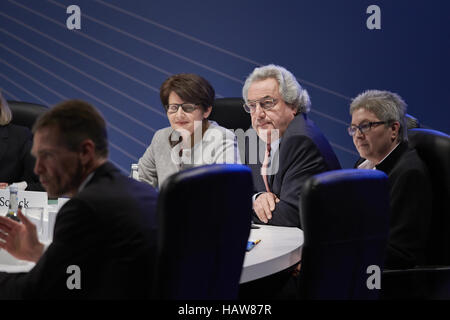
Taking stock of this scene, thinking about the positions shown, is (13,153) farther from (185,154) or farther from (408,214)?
(408,214)

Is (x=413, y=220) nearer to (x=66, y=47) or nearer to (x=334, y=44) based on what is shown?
(x=334, y=44)

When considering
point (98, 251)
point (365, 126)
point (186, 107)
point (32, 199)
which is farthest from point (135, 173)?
point (98, 251)

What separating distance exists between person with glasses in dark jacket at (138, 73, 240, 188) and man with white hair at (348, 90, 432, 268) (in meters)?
0.73

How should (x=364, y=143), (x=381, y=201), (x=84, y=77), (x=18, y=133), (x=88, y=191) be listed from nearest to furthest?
(x=88, y=191)
(x=381, y=201)
(x=364, y=143)
(x=18, y=133)
(x=84, y=77)

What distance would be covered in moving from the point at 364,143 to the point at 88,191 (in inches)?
59.6

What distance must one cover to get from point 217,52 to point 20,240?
2695 millimetres

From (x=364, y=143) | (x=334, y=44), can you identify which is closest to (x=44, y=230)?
(x=364, y=143)

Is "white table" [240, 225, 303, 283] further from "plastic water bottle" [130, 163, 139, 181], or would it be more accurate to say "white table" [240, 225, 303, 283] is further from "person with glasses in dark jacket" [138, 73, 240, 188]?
"plastic water bottle" [130, 163, 139, 181]

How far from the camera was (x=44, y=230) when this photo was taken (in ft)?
7.24

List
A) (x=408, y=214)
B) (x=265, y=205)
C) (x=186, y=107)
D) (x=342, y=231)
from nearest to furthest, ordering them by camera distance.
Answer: (x=342, y=231), (x=408, y=214), (x=265, y=205), (x=186, y=107)

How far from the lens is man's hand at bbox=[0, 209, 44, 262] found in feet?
5.64

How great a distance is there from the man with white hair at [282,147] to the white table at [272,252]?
0.45ft

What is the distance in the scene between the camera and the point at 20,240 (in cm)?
172

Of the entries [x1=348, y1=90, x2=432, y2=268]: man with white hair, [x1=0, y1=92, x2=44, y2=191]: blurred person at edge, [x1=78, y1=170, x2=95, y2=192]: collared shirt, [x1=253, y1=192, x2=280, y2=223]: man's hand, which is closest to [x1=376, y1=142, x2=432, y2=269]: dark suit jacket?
[x1=348, y1=90, x2=432, y2=268]: man with white hair
